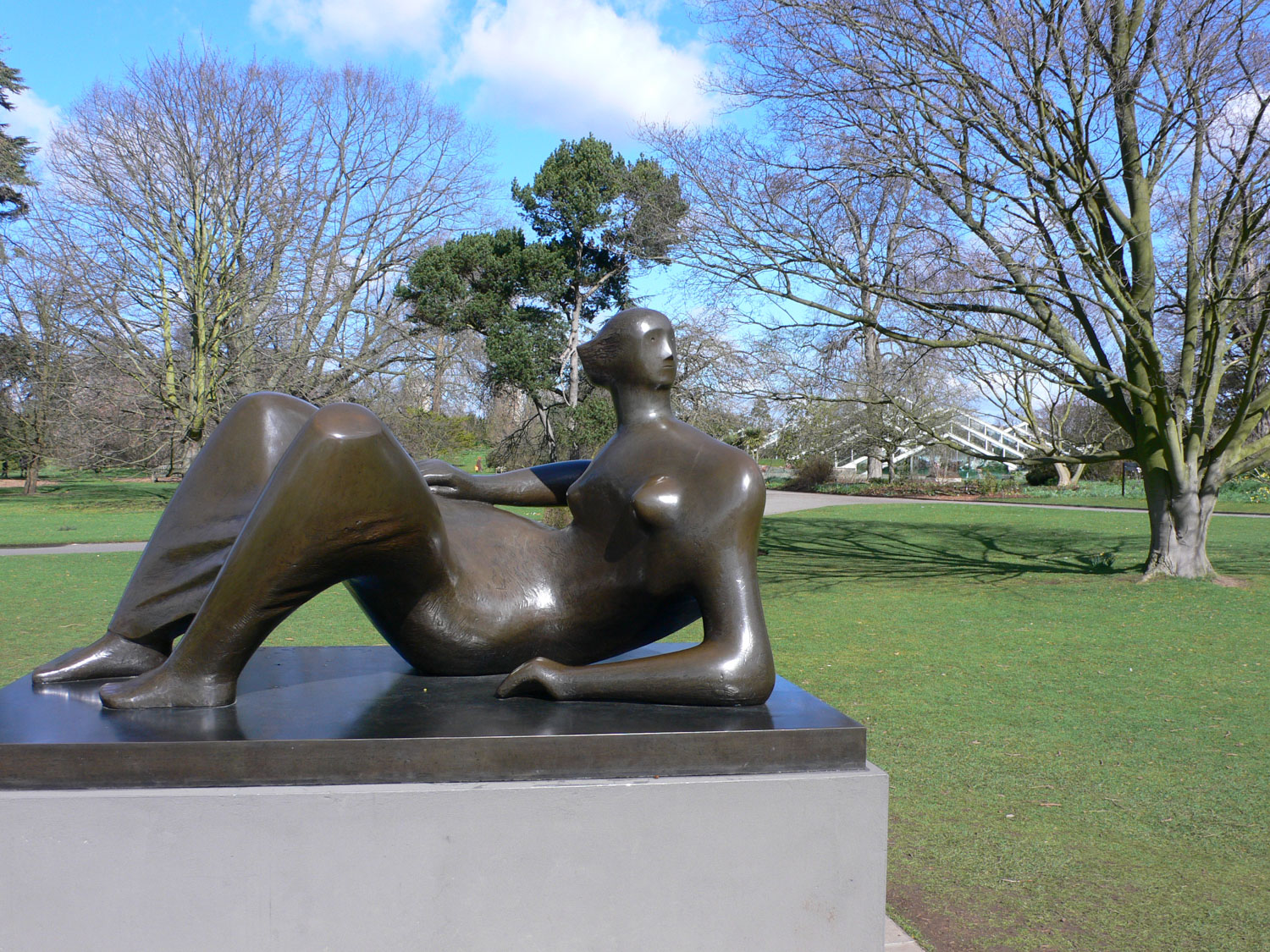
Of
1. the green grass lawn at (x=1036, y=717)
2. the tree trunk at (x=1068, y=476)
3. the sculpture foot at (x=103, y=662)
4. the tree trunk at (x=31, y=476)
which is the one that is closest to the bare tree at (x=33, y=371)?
the tree trunk at (x=31, y=476)

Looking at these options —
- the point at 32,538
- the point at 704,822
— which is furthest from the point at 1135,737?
the point at 32,538

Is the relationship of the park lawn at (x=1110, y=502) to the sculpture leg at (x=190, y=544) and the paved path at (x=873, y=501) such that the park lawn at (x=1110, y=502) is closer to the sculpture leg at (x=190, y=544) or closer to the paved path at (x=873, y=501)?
the paved path at (x=873, y=501)

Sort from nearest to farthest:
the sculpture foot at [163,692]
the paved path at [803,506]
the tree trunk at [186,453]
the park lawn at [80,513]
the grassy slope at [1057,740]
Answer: the sculpture foot at [163,692], the grassy slope at [1057,740], the paved path at [803,506], the park lawn at [80,513], the tree trunk at [186,453]

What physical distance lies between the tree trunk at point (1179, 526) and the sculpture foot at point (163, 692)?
12454mm

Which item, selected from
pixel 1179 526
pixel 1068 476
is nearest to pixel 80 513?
pixel 1179 526

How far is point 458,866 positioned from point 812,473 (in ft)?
128

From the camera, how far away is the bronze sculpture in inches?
101

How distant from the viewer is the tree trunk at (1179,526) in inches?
486

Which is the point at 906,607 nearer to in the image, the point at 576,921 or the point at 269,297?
the point at 576,921

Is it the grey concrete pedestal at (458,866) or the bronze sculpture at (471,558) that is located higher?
the bronze sculpture at (471,558)

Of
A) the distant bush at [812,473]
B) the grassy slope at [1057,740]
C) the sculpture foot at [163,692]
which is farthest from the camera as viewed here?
the distant bush at [812,473]

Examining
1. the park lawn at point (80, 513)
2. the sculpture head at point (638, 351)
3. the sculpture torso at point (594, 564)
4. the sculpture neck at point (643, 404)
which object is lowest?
the park lawn at point (80, 513)

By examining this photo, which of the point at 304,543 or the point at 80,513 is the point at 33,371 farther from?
the point at 304,543

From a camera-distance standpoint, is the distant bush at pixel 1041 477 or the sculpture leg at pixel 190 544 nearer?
the sculpture leg at pixel 190 544
